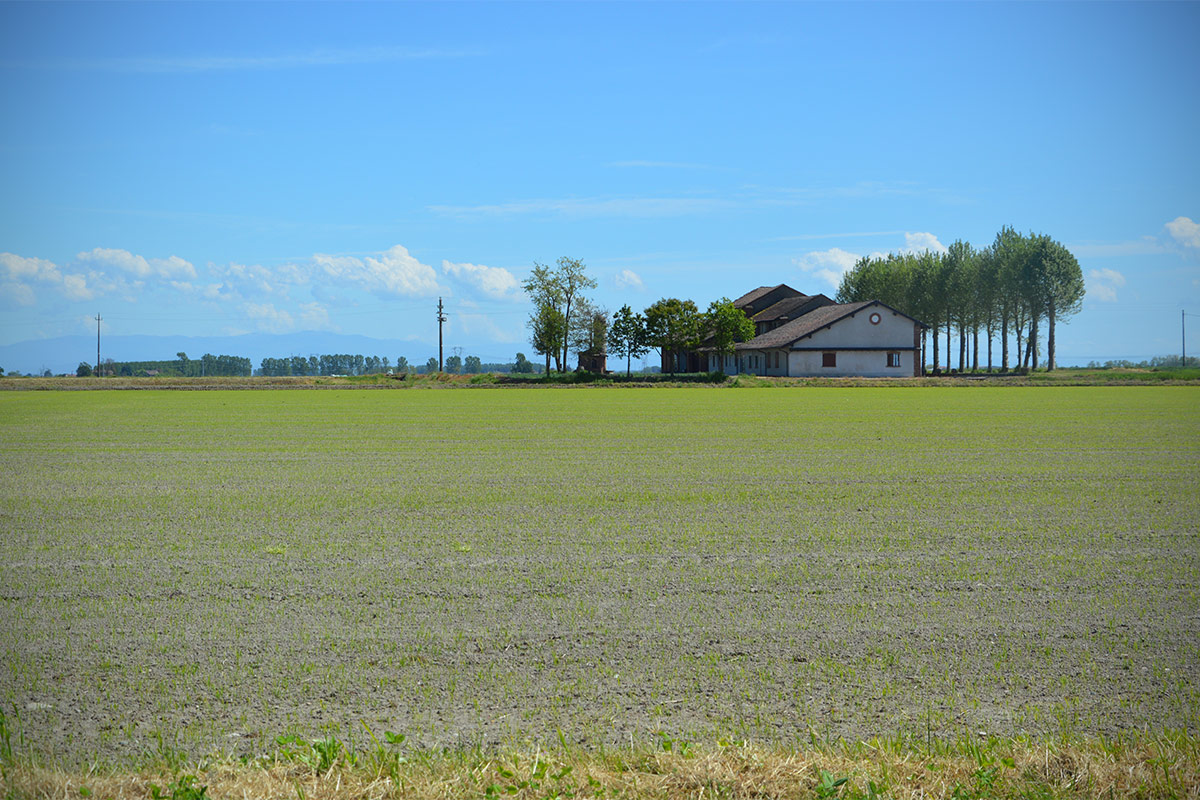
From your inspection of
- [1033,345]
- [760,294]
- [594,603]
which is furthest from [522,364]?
[594,603]

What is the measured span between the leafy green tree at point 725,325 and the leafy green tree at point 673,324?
49.4 inches

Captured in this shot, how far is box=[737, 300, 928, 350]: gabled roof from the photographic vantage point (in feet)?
259

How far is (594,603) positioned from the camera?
6477mm

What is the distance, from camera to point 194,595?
6703 mm

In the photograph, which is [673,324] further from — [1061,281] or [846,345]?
[1061,281]

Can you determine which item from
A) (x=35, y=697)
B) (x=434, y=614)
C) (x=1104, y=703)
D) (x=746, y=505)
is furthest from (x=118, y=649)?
(x=746, y=505)

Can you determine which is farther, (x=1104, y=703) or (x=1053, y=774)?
(x=1104, y=703)

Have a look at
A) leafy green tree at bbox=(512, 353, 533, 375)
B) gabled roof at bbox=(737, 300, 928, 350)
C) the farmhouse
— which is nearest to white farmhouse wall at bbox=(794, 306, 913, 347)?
the farmhouse

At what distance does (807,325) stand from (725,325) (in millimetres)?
7349

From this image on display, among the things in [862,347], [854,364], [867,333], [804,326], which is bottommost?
[854,364]

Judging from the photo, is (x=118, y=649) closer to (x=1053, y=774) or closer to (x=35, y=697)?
(x=35, y=697)

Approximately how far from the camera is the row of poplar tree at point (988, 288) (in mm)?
88688

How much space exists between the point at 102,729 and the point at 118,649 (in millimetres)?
1199

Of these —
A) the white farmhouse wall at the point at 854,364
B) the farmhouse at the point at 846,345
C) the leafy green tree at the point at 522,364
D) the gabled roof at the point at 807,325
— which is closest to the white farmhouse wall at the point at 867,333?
the farmhouse at the point at 846,345
